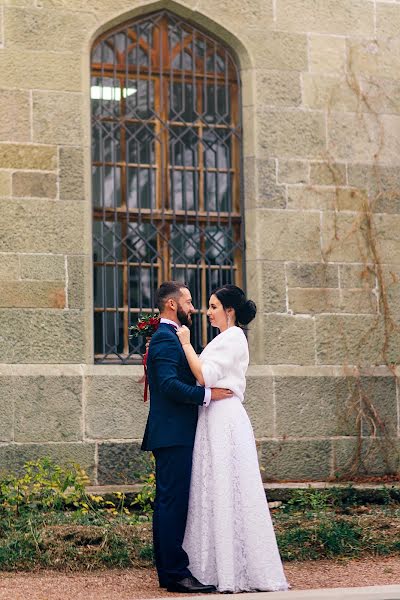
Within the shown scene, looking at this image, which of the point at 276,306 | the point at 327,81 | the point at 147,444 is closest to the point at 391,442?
the point at 276,306

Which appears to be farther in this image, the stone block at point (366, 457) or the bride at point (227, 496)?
the stone block at point (366, 457)

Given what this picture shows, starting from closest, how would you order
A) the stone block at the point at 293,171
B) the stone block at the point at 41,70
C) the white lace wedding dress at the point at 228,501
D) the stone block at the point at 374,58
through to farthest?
the white lace wedding dress at the point at 228,501
the stone block at the point at 41,70
the stone block at the point at 293,171
the stone block at the point at 374,58

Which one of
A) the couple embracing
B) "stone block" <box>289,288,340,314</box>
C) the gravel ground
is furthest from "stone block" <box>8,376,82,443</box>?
the couple embracing

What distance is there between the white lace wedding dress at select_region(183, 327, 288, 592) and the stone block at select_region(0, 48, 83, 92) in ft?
11.9

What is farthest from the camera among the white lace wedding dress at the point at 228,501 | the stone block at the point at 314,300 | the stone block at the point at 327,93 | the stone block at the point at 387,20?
the stone block at the point at 387,20

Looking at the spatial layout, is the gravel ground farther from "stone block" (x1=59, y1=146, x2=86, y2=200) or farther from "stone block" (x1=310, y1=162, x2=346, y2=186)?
"stone block" (x1=310, y1=162, x2=346, y2=186)

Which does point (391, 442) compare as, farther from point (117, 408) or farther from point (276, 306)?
point (117, 408)

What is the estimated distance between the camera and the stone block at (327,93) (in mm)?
10352

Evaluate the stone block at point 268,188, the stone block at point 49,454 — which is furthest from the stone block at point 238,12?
the stone block at point 49,454

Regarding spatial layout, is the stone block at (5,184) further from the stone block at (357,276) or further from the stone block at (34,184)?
the stone block at (357,276)

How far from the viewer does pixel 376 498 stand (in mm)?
9453

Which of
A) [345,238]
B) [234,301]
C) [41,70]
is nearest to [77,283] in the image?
[41,70]

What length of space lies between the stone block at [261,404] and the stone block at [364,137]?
210 centimetres

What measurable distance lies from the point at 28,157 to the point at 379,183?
307 cm
